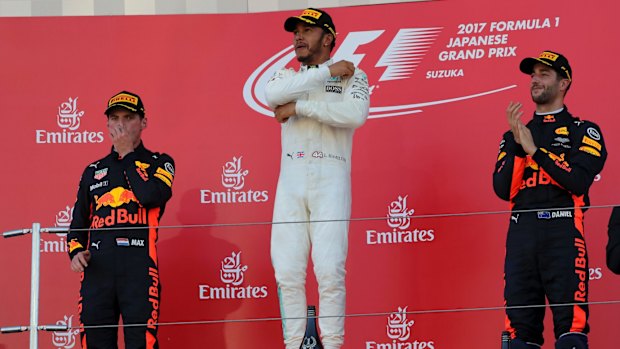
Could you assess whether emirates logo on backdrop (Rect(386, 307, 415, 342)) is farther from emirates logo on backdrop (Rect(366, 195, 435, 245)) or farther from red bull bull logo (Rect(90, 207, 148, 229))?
red bull bull logo (Rect(90, 207, 148, 229))

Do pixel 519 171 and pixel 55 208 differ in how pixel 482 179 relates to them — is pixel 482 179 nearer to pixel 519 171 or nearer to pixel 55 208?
pixel 519 171

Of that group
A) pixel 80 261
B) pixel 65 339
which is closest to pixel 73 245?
pixel 80 261

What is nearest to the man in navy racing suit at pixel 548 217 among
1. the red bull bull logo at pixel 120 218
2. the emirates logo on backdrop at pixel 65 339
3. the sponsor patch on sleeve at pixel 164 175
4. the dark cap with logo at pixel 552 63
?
the dark cap with logo at pixel 552 63

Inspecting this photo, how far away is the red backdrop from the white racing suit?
31.2 inches

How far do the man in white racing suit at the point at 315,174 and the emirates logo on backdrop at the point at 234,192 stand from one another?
82cm

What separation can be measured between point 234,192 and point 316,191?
3.39ft

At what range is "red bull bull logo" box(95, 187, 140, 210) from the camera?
16.1ft

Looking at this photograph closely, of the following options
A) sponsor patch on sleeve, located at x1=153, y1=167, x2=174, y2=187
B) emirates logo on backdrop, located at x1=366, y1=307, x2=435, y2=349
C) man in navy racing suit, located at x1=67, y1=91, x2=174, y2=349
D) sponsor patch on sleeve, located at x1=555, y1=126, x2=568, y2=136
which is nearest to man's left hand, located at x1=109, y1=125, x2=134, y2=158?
man in navy racing suit, located at x1=67, y1=91, x2=174, y2=349

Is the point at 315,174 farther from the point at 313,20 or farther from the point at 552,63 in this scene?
the point at 552,63

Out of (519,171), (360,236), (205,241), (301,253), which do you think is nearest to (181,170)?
(205,241)

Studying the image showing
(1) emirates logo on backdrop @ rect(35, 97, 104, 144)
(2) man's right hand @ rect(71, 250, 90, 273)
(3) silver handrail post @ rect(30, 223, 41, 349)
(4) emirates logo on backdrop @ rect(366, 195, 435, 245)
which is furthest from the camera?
(1) emirates logo on backdrop @ rect(35, 97, 104, 144)

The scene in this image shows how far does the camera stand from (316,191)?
4.87 m

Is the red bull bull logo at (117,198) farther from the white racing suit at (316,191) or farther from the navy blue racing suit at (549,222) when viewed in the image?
the navy blue racing suit at (549,222)

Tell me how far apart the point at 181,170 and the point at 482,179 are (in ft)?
4.48
